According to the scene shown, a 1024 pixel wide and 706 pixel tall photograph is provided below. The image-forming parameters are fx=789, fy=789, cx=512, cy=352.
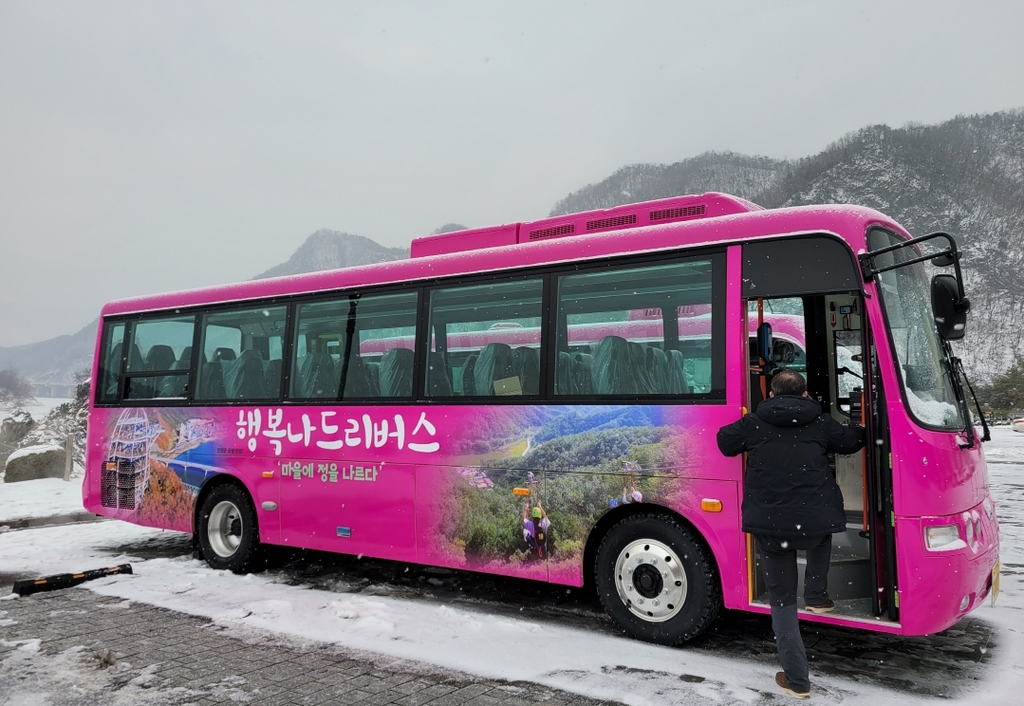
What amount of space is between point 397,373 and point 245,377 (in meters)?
2.13

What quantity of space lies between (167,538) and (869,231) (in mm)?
9625

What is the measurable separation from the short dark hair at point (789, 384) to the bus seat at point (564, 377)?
1.64 meters

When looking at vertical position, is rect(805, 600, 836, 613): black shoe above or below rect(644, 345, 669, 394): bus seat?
below

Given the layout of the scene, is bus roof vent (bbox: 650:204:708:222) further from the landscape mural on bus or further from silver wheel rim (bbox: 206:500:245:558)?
silver wheel rim (bbox: 206:500:245:558)

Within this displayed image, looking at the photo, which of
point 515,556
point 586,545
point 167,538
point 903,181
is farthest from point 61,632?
point 903,181

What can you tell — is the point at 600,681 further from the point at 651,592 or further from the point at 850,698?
the point at 850,698

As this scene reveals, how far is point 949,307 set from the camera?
15.8 feet

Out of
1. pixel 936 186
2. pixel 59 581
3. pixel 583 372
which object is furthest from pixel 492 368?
pixel 936 186

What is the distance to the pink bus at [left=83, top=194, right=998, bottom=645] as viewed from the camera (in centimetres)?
480

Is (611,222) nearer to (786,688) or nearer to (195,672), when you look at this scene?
(786,688)

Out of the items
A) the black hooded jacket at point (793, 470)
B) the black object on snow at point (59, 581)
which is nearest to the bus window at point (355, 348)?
the black object on snow at point (59, 581)

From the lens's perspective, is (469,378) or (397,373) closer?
(469,378)

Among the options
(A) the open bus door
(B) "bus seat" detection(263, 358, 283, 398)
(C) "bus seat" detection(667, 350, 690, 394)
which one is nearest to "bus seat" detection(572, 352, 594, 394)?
(C) "bus seat" detection(667, 350, 690, 394)

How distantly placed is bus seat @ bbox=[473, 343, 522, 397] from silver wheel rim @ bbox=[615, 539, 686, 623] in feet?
5.33
